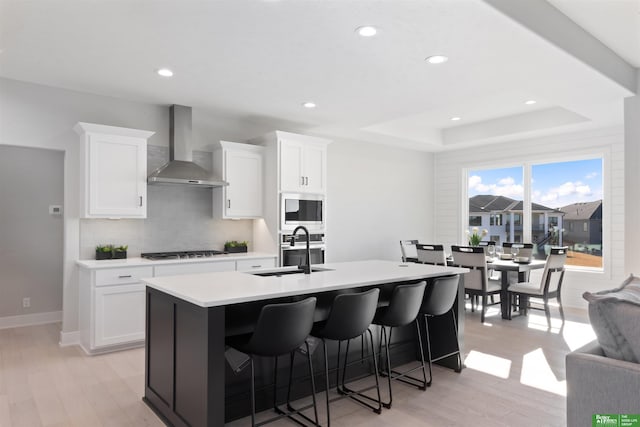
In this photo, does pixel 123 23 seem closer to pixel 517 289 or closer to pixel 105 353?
pixel 105 353

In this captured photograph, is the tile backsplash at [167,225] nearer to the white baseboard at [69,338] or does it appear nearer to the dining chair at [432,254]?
the white baseboard at [69,338]

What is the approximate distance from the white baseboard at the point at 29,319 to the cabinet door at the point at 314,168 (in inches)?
143

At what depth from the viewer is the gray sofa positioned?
1.71 m

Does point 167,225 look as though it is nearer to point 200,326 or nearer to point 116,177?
point 116,177

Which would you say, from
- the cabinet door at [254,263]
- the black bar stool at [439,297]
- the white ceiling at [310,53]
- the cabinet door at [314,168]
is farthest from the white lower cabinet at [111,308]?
the black bar stool at [439,297]

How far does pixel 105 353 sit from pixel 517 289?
191 inches

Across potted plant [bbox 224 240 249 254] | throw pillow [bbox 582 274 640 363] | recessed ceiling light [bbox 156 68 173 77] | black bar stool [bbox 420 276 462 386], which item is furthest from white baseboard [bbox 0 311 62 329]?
throw pillow [bbox 582 274 640 363]

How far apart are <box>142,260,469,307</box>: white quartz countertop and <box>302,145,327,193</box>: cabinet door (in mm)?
2079

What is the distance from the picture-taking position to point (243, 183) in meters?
5.33

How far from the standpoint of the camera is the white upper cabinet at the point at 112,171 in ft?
13.9

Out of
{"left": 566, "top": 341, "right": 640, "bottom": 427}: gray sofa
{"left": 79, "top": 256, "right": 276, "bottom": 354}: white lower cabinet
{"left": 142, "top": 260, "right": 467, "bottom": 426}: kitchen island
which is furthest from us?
{"left": 79, "top": 256, "right": 276, "bottom": 354}: white lower cabinet

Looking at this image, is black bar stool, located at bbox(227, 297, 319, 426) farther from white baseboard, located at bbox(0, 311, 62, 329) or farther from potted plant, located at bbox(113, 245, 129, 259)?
white baseboard, located at bbox(0, 311, 62, 329)

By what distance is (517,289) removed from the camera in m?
5.39

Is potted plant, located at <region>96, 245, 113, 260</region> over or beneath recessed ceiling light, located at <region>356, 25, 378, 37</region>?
beneath
